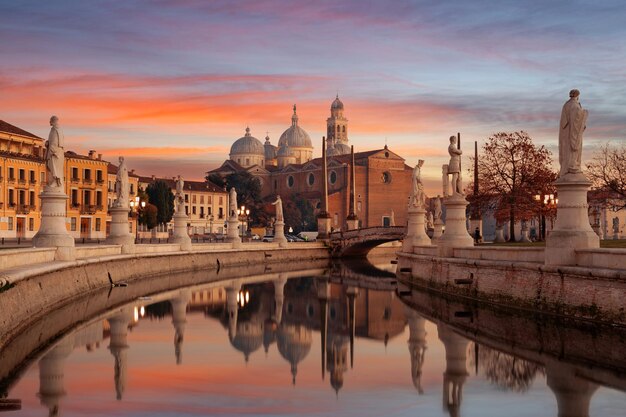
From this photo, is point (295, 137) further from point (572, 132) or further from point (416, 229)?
point (572, 132)

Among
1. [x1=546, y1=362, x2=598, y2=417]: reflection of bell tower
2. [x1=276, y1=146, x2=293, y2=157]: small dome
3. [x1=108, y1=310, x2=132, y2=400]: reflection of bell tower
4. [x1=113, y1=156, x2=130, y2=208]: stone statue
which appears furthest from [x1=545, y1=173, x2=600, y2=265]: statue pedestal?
[x1=276, y1=146, x2=293, y2=157]: small dome

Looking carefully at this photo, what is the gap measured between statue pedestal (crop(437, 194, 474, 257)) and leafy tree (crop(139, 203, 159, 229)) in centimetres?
7190

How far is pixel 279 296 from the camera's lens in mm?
38531

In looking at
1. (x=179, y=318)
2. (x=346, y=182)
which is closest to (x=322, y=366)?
(x=179, y=318)

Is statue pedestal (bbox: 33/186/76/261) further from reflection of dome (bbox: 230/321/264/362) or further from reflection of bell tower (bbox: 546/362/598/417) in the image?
reflection of bell tower (bbox: 546/362/598/417)

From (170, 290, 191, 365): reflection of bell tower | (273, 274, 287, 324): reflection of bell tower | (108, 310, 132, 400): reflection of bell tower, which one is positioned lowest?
(273, 274, 287, 324): reflection of bell tower

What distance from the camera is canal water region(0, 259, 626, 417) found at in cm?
1441

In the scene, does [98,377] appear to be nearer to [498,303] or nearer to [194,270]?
[498,303]

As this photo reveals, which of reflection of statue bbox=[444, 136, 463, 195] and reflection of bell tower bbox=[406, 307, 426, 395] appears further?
reflection of statue bbox=[444, 136, 463, 195]

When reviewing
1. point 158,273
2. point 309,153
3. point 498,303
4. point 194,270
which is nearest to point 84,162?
point 194,270

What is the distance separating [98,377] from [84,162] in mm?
80758

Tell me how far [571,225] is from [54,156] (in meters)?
16.2

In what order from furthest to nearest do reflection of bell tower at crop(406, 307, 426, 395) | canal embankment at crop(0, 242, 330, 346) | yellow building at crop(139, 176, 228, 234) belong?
1. yellow building at crop(139, 176, 228, 234)
2. canal embankment at crop(0, 242, 330, 346)
3. reflection of bell tower at crop(406, 307, 426, 395)

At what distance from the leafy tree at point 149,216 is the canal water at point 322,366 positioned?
248ft
